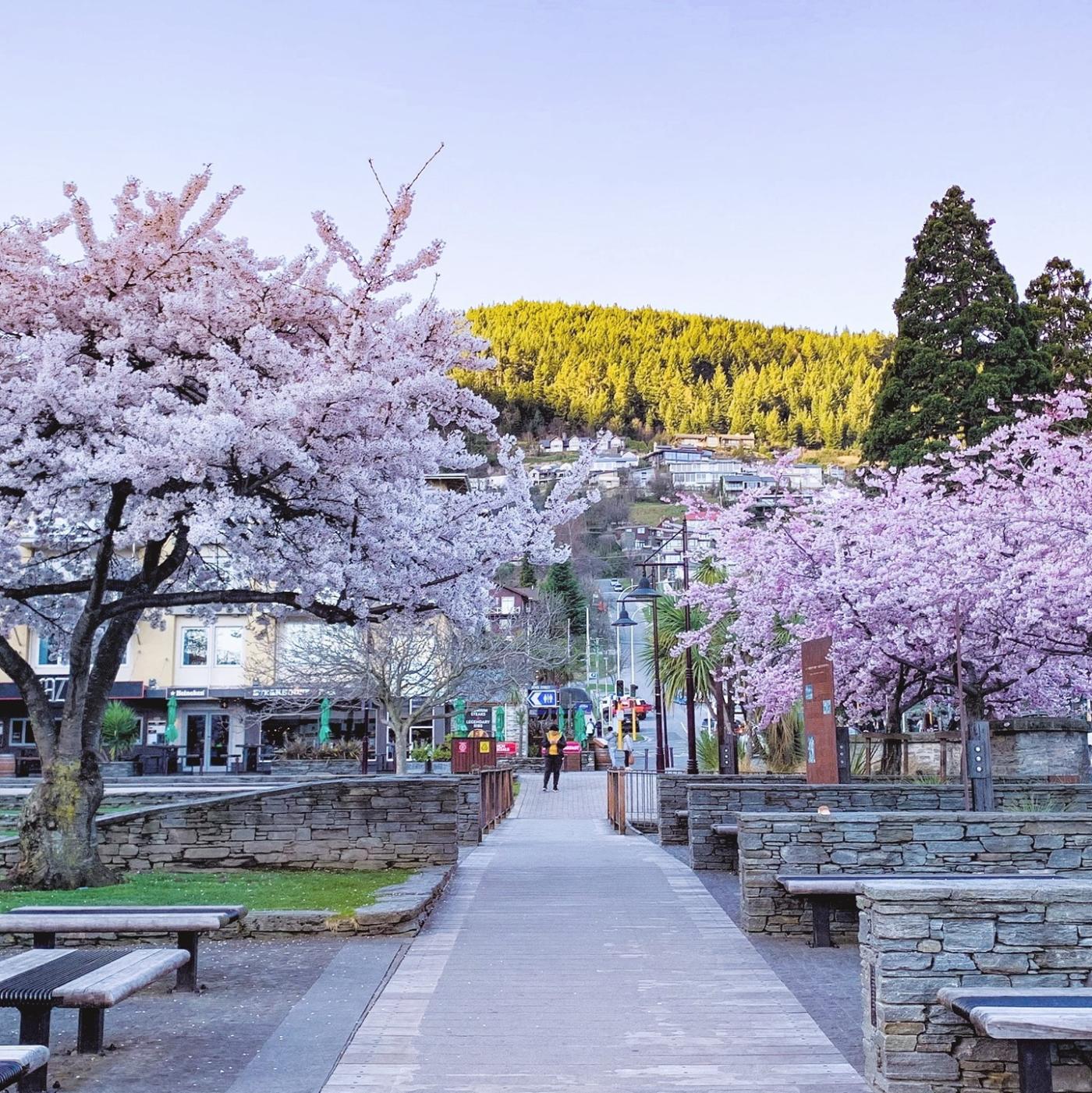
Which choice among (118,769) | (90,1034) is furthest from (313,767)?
(90,1034)

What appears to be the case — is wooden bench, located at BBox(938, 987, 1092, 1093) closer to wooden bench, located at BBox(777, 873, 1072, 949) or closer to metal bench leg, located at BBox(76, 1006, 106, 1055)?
wooden bench, located at BBox(777, 873, 1072, 949)

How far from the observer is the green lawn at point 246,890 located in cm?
1020

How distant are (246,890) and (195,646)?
112ft

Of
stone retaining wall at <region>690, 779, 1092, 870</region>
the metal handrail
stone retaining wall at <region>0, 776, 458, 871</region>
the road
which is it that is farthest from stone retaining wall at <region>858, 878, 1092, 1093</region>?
the road

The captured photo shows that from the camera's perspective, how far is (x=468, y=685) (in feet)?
123

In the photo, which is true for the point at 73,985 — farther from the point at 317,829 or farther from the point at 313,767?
the point at 313,767

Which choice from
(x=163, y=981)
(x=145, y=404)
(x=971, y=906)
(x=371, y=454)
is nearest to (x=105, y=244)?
(x=145, y=404)

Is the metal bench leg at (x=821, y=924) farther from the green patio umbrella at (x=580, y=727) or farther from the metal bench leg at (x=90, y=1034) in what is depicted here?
the green patio umbrella at (x=580, y=727)

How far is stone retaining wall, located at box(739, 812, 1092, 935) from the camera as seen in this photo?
372 inches

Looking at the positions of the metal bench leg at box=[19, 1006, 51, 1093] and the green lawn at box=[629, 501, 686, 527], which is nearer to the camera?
the metal bench leg at box=[19, 1006, 51, 1093]

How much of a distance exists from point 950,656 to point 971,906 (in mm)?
12515

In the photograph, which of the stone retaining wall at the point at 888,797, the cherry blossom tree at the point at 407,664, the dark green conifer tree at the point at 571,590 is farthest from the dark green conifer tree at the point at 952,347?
the dark green conifer tree at the point at 571,590

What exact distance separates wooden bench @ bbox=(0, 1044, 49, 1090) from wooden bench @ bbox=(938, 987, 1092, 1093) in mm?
3541

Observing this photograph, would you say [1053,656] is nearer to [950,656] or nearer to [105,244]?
[950,656]
